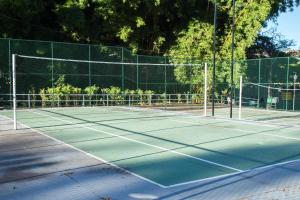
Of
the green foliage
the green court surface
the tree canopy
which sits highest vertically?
the tree canopy

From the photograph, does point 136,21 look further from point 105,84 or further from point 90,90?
point 90,90

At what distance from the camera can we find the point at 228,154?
10383 mm

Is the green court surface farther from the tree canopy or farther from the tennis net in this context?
the tree canopy

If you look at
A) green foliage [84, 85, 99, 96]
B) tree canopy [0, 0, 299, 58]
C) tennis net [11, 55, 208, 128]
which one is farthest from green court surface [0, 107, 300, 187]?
tree canopy [0, 0, 299, 58]

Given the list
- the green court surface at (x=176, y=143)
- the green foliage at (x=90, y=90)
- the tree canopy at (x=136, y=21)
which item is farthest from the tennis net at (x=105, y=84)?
the green court surface at (x=176, y=143)

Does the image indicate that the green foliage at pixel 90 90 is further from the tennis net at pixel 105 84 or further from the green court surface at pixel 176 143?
the green court surface at pixel 176 143

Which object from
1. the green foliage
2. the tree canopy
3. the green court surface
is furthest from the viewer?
the tree canopy

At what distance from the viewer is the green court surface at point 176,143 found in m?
8.81

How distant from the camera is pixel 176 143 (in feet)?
38.8

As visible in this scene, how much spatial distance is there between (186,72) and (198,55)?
2364 mm

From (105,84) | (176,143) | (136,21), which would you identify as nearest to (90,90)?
(105,84)

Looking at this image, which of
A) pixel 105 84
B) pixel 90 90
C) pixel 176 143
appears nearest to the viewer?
pixel 176 143

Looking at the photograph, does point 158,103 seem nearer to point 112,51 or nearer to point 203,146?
point 112,51

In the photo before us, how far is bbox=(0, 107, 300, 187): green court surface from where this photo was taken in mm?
8812
